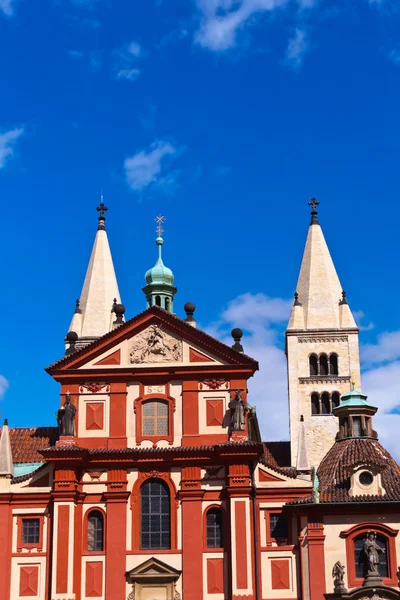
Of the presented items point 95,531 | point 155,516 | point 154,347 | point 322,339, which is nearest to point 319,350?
point 322,339

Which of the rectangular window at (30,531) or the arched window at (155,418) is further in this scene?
the arched window at (155,418)

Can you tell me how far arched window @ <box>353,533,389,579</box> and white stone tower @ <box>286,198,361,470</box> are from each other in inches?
771

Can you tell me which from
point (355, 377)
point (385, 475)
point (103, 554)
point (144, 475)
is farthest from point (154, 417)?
point (355, 377)

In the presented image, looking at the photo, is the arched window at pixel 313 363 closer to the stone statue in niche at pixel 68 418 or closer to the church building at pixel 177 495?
the church building at pixel 177 495

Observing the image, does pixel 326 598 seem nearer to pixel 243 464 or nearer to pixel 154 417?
pixel 243 464

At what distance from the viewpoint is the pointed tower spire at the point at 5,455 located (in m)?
40.4

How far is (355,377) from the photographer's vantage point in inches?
2414

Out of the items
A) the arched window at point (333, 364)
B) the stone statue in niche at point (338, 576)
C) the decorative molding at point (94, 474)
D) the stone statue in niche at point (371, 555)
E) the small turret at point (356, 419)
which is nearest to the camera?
the stone statue in niche at point (338, 576)

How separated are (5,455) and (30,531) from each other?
3.19 m

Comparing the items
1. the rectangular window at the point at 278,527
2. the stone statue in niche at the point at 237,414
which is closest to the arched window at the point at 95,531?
the stone statue in niche at the point at 237,414

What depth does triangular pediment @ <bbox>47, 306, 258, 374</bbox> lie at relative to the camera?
4147cm

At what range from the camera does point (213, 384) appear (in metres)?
41.2

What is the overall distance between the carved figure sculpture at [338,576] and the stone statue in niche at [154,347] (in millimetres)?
10273

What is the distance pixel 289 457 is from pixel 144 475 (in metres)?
17.8
